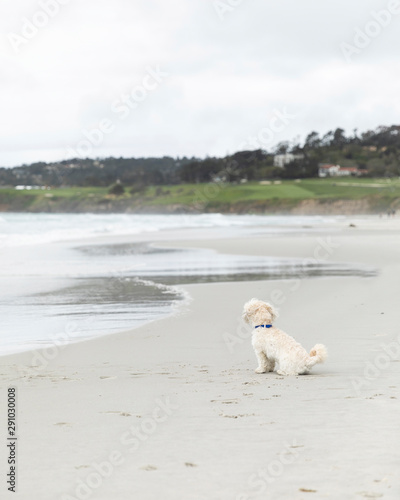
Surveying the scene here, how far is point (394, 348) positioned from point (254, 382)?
2.29m

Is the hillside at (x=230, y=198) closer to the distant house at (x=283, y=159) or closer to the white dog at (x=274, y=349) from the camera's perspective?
the distant house at (x=283, y=159)

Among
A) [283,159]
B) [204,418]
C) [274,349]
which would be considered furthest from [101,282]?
[283,159]

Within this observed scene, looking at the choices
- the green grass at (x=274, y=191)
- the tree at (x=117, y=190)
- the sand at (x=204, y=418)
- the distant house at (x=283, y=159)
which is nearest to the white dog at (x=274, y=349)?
the sand at (x=204, y=418)

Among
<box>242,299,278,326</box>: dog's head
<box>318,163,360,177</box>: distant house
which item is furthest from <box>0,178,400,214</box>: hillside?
<box>242,299,278,326</box>: dog's head

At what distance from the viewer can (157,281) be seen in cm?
1825

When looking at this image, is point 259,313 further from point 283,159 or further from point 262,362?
point 283,159

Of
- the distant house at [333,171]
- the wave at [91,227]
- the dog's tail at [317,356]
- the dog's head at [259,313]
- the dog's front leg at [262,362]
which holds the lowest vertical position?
the wave at [91,227]

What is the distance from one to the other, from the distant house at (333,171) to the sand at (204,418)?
155m

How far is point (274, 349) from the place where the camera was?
303 inches

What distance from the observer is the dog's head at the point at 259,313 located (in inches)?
314

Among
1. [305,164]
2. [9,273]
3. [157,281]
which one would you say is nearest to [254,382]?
[157,281]

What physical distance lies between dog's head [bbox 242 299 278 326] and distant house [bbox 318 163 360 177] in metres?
156

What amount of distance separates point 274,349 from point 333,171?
161736mm

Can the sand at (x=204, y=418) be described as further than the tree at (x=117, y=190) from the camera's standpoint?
No
